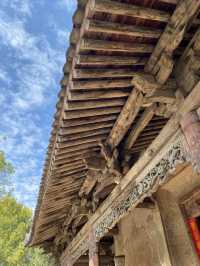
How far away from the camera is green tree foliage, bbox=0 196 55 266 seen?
1608cm

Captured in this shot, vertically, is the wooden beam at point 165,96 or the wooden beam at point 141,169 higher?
the wooden beam at point 165,96

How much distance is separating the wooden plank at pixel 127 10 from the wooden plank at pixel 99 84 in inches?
27.8

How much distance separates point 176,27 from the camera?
208 cm

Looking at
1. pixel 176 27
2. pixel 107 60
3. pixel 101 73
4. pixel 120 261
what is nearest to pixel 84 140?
pixel 101 73

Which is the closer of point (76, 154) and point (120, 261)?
point (76, 154)

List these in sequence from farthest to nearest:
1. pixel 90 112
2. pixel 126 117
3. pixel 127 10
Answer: pixel 126 117 < pixel 90 112 < pixel 127 10

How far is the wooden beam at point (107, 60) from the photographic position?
2.19 metres

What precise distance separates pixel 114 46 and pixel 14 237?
17.4 metres

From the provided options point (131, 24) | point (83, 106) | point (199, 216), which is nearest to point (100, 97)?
point (83, 106)

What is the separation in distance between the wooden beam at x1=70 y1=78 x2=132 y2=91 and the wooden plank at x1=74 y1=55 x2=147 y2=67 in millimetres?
205

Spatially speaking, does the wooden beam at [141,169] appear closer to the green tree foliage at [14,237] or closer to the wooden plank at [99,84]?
the wooden plank at [99,84]

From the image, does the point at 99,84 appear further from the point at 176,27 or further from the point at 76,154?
the point at 76,154

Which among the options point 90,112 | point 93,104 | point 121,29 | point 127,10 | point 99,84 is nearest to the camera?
point 127,10

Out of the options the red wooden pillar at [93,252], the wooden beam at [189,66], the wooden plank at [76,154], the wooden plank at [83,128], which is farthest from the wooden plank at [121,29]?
the red wooden pillar at [93,252]
